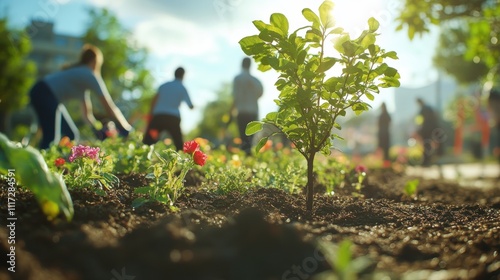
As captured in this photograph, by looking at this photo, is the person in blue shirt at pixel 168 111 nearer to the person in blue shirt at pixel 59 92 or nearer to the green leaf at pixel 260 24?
the person in blue shirt at pixel 59 92

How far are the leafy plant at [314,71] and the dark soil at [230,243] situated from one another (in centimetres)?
67

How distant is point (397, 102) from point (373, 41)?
208581 mm

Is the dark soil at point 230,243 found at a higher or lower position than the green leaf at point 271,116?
lower

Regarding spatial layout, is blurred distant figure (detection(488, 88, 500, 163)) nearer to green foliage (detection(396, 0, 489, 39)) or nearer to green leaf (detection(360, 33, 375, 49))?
green foliage (detection(396, 0, 489, 39))

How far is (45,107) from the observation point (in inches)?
249

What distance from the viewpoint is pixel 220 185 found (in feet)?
11.9

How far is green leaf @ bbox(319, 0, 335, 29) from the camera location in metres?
2.70

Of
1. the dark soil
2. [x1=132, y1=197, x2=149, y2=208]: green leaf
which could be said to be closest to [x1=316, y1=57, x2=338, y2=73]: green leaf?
the dark soil

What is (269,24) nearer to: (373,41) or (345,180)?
(373,41)

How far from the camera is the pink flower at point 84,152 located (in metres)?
3.32

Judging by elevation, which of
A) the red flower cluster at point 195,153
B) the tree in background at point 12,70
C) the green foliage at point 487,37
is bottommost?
the red flower cluster at point 195,153

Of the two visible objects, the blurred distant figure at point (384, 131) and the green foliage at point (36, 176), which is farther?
the blurred distant figure at point (384, 131)

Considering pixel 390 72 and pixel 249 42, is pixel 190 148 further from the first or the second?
pixel 390 72

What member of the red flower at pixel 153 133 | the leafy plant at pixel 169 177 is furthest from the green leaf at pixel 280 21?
the red flower at pixel 153 133
